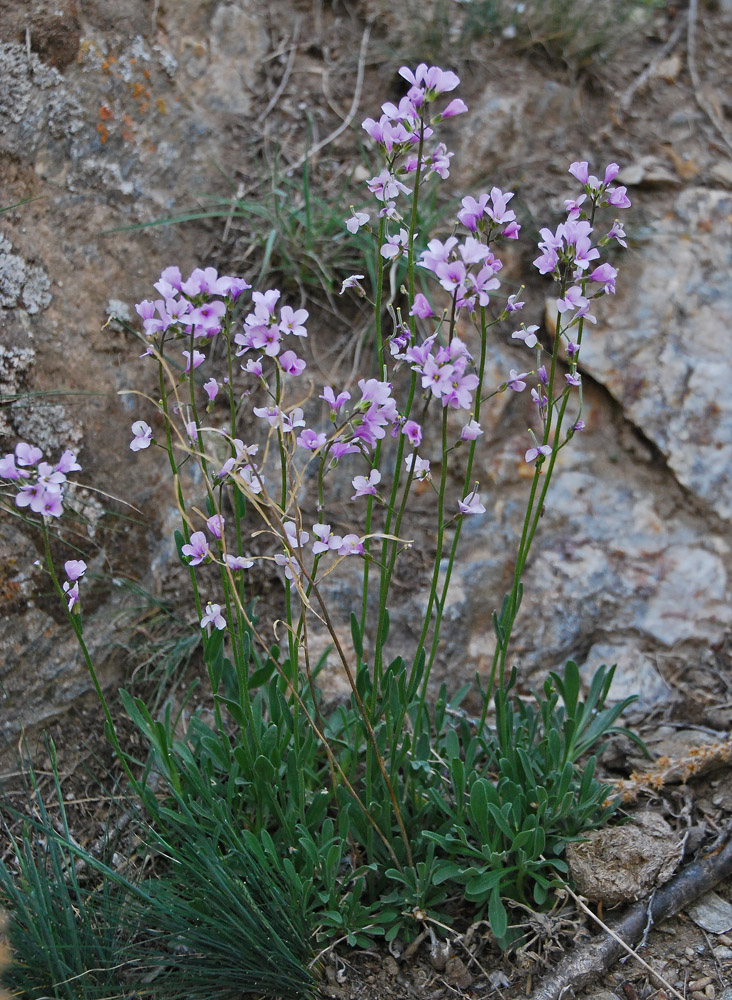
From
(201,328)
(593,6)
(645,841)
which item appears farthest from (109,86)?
(645,841)

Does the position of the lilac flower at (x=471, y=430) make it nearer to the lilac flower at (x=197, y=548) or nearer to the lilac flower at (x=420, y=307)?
the lilac flower at (x=420, y=307)

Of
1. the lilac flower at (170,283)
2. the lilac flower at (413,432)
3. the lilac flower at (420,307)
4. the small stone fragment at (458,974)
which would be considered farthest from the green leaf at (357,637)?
the lilac flower at (170,283)

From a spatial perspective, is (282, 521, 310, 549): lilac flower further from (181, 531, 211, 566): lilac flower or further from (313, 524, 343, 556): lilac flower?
(181, 531, 211, 566): lilac flower

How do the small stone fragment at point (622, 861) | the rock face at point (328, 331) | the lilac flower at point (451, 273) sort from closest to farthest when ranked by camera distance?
the lilac flower at point (451, 273) → the small stone fragment at point (622, 861) → the rock face at point (328, 331)

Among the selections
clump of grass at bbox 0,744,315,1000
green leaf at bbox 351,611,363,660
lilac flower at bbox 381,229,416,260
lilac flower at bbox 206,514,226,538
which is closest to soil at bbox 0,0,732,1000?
clump of grass at bbox 0,744,315,1000

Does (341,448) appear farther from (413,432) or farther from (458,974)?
(458,974)
